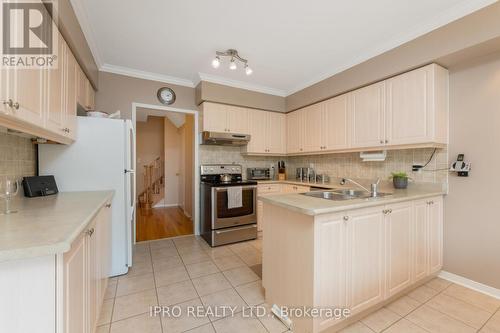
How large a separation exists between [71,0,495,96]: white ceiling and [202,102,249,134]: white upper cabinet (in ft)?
1.93

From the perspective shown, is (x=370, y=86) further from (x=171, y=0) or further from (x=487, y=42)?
(x=171, y=0)

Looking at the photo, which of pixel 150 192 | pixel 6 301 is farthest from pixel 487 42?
pixel 150 192

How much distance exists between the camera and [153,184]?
625 cm

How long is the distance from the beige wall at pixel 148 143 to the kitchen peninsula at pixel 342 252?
543 cm

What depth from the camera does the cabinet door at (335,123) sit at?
301cm

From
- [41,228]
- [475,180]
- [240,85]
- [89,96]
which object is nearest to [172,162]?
[240,85]

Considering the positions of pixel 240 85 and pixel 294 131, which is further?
pixel 294 131

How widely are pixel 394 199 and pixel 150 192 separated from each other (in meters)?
5.91

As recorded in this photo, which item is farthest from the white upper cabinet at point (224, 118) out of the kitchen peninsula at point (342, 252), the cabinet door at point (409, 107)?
the cabinet door at point (409, 107)

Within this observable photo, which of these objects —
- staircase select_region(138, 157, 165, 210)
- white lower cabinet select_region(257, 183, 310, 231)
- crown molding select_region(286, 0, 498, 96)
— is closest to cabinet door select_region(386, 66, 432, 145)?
crown molding select_region(286, 0, 498, 96)

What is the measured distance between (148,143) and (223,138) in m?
3.88

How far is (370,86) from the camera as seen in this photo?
2670 mm

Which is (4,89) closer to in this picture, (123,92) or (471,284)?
(123,92)

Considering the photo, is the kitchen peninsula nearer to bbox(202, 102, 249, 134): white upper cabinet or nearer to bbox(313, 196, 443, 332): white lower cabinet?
bbox(313, 196, 443, 332): white lower cabinet
